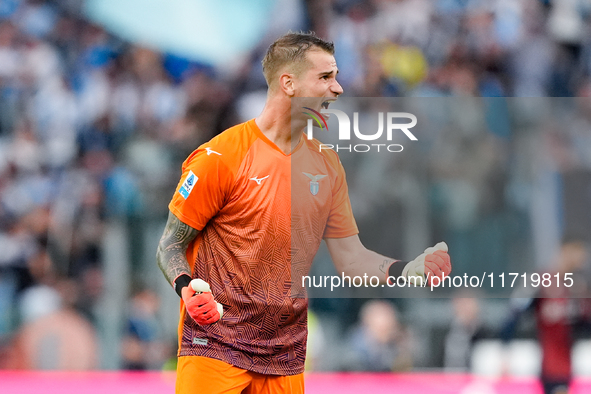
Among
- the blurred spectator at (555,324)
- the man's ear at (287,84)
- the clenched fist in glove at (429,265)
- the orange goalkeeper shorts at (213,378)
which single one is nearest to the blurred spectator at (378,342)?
the blurred spectator at (555,324)

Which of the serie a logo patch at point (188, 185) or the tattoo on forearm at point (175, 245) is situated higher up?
the serie a logo patch at point (188, 185)

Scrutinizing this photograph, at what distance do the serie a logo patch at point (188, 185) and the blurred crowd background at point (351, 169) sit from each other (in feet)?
3.81

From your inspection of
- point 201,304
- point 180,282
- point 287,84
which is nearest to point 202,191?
point 180,282

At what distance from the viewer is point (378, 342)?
7.79 metres

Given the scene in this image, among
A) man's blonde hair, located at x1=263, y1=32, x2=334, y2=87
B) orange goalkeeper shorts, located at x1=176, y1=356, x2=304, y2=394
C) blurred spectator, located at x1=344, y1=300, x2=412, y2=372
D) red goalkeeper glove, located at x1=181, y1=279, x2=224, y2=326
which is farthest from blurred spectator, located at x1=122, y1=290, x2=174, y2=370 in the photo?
red goalkeeper glove, located at x1=181, y1=279, x2=224, y2=326

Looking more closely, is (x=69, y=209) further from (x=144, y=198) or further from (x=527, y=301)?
(x=527, y=301)

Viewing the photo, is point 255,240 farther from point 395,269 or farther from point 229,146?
point 395,269

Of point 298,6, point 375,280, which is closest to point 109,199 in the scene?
point 298,6

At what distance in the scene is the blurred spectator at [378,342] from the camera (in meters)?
7.62

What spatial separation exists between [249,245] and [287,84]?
0.77 metres

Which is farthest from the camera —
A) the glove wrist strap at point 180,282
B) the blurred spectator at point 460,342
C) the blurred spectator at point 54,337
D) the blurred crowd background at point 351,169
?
the blurred spectator at point 54,337

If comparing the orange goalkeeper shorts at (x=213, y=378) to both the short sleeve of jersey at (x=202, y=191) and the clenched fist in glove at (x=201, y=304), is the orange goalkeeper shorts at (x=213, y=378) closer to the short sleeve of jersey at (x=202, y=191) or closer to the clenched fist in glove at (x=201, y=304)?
the clenched fist in glove at (x=201, y=304)

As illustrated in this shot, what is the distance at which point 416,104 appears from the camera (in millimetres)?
4625

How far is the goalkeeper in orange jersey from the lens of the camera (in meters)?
3.47
